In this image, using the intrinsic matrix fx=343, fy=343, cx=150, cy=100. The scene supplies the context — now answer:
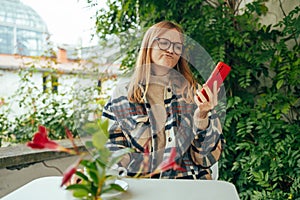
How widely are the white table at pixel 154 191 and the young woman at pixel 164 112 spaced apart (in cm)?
13

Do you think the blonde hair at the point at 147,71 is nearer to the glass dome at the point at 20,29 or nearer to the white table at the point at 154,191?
the white table at the point at 154,191

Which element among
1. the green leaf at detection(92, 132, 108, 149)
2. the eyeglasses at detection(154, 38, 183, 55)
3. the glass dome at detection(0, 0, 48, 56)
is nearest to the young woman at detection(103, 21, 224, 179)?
the eyeglasses at detection(154, 38, 183, 55)

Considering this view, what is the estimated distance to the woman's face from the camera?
4.30ft

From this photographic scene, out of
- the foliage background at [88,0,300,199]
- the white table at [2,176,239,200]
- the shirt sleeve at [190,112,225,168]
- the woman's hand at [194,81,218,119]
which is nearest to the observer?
the white table at [2,176,239,200]

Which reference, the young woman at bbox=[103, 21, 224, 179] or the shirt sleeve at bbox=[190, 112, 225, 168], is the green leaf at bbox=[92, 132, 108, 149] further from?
the shirt sleeve at bbox=[190, 112, 225, 168]

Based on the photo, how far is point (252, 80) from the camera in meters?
2.24

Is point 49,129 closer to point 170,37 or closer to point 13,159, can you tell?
point 13,159

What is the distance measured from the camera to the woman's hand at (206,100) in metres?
1.24

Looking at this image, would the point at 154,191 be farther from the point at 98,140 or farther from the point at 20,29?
the point at 20,29

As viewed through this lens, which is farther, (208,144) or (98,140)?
(208,144)

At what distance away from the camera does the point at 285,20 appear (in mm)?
1982

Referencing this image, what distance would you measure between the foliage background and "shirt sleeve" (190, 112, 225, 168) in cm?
66

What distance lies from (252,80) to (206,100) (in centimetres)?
110

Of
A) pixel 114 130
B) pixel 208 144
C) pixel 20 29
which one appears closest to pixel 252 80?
pixel 208 144
